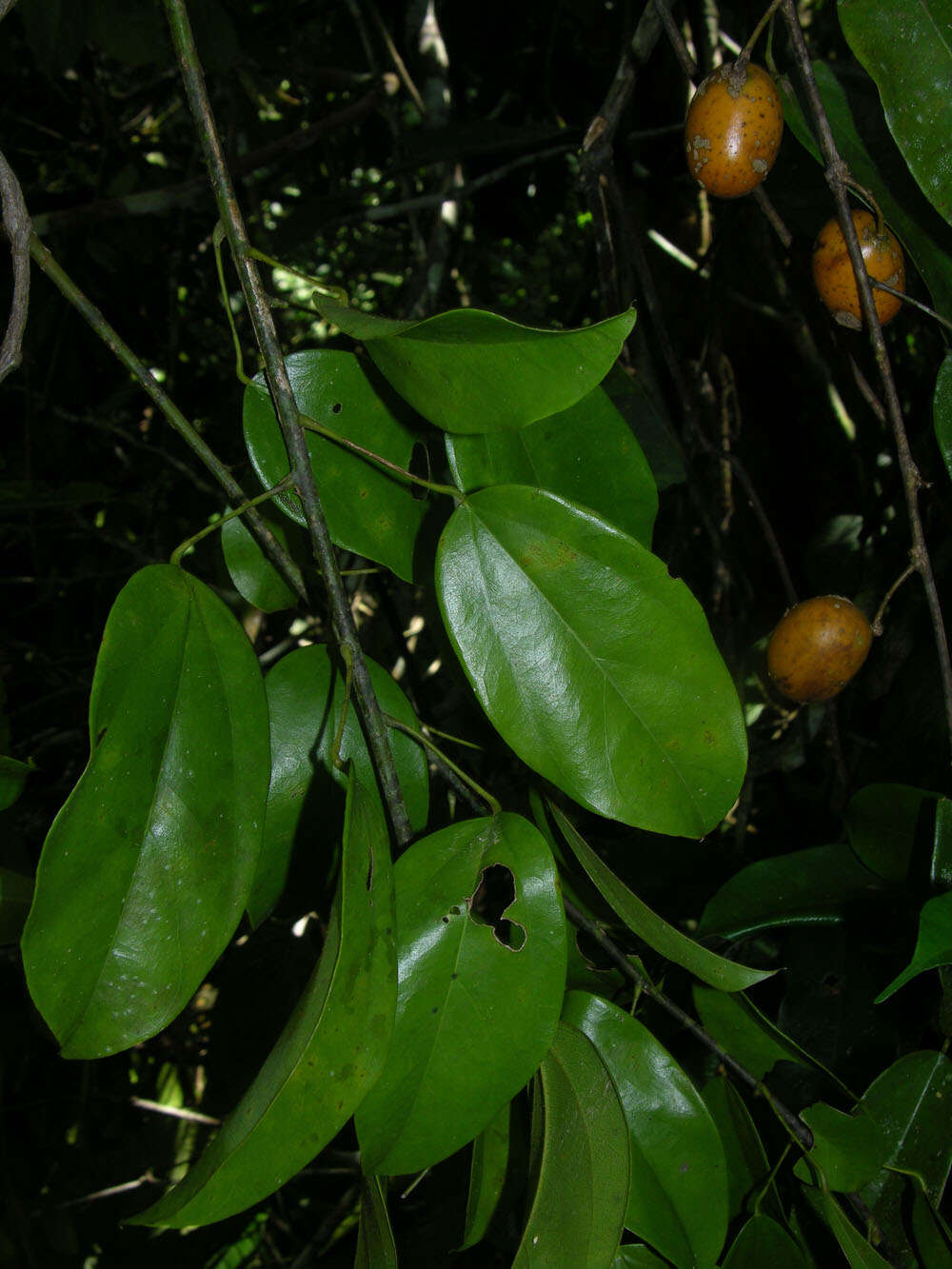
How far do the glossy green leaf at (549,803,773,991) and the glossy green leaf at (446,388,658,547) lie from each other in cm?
21

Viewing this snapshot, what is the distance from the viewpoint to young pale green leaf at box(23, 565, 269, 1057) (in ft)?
1.40

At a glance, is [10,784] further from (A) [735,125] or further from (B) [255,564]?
(A) [735,125]

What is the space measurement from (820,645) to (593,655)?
0.23 metres

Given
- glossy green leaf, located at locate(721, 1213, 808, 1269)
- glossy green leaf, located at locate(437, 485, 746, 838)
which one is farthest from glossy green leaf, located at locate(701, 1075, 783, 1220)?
glossy green leaf, located at locate(437, 485, 746, 838)

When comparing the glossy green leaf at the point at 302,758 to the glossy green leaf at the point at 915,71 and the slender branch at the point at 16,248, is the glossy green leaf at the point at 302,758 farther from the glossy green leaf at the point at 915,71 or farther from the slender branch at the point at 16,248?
the glossy green leaf at the point at 915,71

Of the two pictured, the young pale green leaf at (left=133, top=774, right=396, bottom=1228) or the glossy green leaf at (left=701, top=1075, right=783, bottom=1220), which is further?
the glossy green leaf at (left=701, top=1075, right=783, bottom=1220)

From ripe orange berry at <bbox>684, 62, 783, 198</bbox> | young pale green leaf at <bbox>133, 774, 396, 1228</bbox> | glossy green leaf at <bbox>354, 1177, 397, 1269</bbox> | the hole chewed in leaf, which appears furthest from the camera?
the hole chewed in leaf

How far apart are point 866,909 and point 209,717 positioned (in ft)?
1.70

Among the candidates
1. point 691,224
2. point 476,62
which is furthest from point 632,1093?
point 476,62

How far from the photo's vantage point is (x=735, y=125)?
0.57 meters

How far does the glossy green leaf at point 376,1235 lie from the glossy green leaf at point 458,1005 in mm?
13

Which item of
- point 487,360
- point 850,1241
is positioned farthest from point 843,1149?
point 487,360

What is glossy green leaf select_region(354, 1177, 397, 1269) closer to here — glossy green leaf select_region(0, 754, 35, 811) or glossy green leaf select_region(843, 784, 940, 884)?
glossy green leaf select_region(0, 754, 35, 811)

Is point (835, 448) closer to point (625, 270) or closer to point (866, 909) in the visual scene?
point (625, 270)
